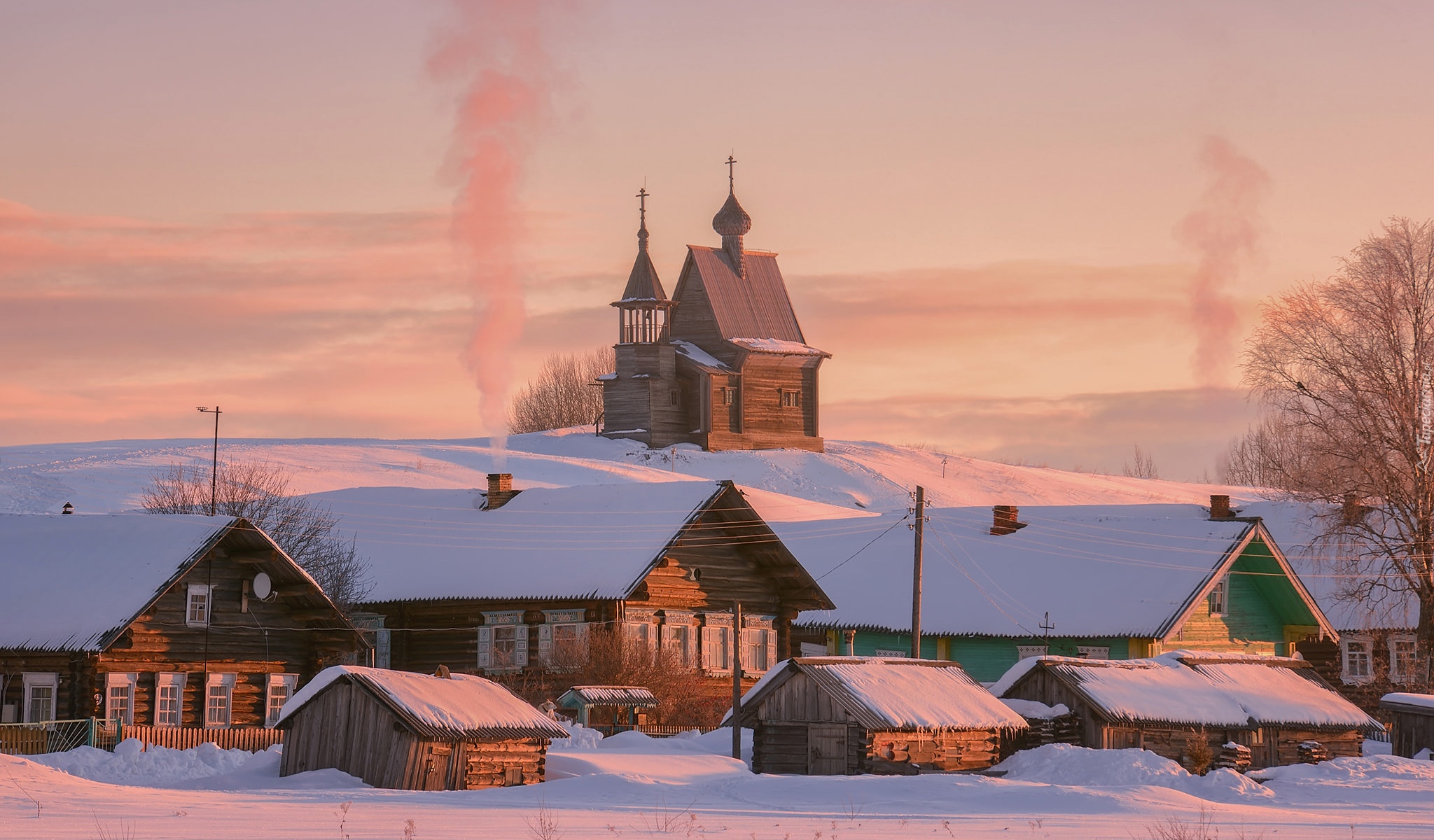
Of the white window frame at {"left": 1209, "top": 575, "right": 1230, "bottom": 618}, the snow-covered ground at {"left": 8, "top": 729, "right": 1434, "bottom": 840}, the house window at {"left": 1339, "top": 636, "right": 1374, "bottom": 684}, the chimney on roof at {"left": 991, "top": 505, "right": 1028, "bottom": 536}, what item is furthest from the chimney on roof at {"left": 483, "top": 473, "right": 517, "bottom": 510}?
the house window at {"left": 1339, "top": 636, "right": 1374, "bottom": 684}

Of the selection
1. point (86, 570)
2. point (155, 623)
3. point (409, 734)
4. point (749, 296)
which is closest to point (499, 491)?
point (155, 623)

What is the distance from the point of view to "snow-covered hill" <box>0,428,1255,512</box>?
7462cm

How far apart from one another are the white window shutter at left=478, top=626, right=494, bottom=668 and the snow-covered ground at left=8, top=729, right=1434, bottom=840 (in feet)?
34.4

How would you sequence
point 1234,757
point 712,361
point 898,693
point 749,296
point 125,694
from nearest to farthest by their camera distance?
1. point 898,693
2. point 1234,757
3. point 125,694
4. point 712,361
5. point 749,296

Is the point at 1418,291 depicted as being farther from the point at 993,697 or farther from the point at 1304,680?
the point at 993,697

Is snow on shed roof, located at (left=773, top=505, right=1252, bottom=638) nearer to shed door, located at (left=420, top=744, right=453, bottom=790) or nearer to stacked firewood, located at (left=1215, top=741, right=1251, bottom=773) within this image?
stacked firewood, located at (left=1215, top=741, right=1251, bottom=773)

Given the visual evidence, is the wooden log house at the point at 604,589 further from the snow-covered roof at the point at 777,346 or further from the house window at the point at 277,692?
the snow-covered roof at the point at 777,346

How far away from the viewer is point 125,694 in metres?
37.1

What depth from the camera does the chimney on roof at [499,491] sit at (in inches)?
2076

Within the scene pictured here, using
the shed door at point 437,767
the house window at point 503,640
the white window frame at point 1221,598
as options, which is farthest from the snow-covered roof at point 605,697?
the white window frame at point 1221,598

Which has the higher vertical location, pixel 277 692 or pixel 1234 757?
pixel 277 692

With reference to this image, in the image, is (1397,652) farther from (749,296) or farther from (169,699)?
(749,296)

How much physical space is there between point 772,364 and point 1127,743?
6468cm

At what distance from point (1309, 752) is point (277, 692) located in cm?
2204
